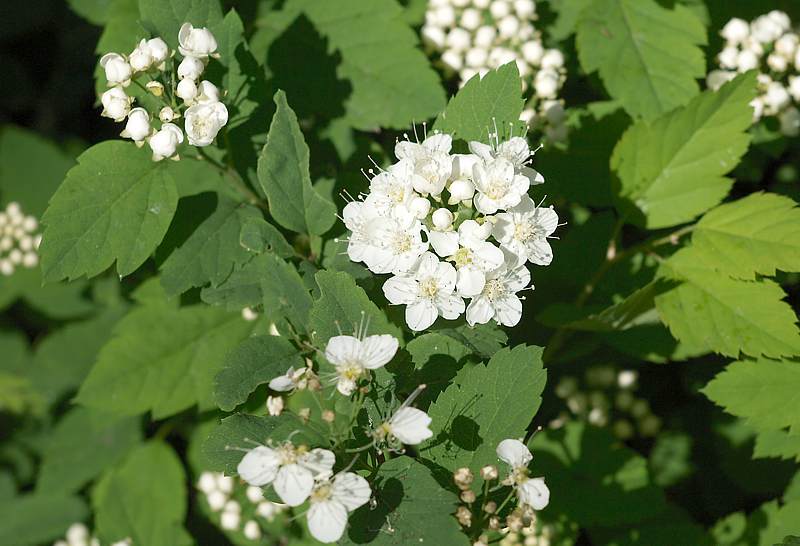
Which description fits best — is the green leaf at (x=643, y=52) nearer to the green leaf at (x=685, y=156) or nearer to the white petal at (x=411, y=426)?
the green leaf at (x=685, y=156)

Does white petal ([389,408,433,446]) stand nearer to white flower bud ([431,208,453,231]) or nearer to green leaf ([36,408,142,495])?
white flower bud ([431,208,453,231])

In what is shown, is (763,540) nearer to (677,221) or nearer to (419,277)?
(677,221)

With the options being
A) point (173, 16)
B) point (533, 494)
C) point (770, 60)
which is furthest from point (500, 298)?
point (770, 60)

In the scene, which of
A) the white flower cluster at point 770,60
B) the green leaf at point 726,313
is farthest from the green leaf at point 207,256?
the white flower cluster at point 770,60

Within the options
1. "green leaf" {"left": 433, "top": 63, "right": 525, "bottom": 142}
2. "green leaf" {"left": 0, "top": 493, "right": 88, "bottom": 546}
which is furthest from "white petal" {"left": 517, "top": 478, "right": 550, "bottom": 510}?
"green leaf" {"left": 0, "top": 493, "right": 88, "bottom": 546}

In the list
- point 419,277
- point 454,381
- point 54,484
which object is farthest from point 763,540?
point 54,484

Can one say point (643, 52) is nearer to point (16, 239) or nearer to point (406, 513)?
point (406, 513)

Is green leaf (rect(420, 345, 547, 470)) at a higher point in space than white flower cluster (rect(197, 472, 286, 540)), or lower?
higher
